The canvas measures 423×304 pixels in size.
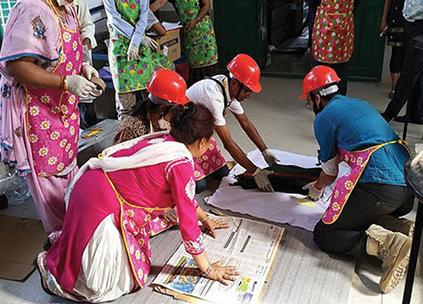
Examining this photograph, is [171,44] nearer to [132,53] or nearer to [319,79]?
[132,53]

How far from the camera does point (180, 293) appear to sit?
1.95 metres

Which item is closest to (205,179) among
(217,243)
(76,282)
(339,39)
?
(217,243)

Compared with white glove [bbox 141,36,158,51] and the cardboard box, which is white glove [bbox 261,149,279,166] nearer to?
white glove [bbox 141,36,158,51]

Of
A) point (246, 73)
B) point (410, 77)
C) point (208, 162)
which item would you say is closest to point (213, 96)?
point (246, 73)

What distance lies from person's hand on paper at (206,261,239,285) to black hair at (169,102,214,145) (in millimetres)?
554

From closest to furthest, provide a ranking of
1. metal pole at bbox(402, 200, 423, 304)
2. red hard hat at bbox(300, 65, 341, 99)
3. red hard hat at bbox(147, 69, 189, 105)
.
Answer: metal pole at bbox(402, 200, 423, 304)
red hard hat at bbox(300, 65, 341, 99)
red hard hat at bbox(147, 69, 189, 105)

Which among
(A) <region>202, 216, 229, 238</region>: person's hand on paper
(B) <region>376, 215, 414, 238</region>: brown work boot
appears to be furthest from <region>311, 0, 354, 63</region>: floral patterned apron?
(A) <region>202, 216, 229, 238</region>: person's hand on paper

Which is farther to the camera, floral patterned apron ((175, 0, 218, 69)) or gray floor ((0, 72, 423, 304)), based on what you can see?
floral patterned apron ((175, 0, 218, 69))

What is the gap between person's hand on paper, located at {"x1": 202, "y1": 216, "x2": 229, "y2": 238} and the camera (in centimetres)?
229

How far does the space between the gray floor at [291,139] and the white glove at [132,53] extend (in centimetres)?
100

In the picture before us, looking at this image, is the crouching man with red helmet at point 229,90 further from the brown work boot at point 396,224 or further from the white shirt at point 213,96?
the brown work boot at point 396,224

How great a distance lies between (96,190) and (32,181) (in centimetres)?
49

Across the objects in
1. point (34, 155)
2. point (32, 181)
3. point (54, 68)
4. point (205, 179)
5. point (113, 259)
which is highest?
point (54, 68)

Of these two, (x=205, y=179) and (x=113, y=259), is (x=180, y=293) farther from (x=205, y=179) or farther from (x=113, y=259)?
(x=205, y=179)
